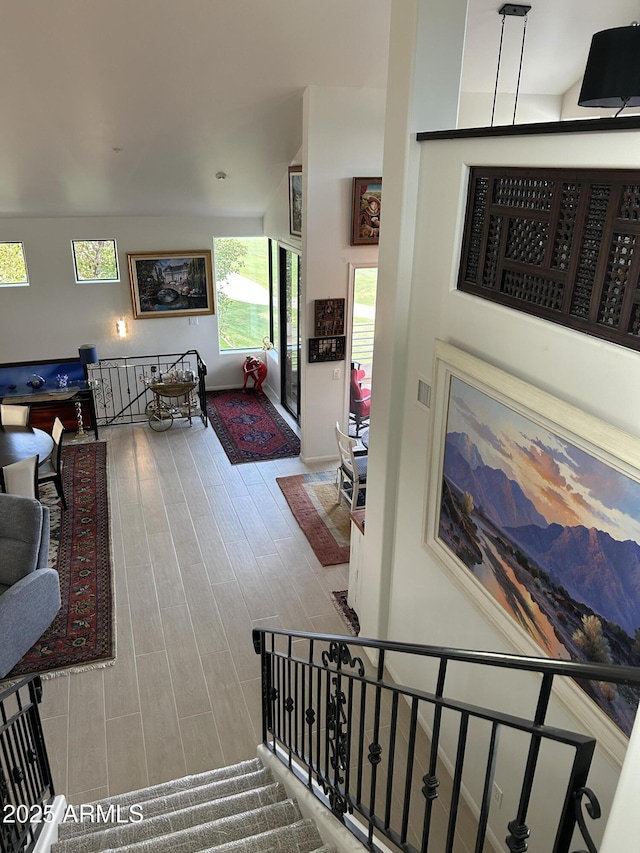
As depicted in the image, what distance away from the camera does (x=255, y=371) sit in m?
11.2

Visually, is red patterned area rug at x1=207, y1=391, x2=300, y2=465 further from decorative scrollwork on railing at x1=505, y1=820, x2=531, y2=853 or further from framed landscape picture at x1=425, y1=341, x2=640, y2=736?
decorative scrollwork on railing at x1=505, y1=820, x2=531, y2=853

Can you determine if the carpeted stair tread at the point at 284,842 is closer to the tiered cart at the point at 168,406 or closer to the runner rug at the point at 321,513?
A: the runner rug at the point at 321,513

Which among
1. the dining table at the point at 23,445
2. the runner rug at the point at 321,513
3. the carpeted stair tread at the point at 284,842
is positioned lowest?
the runner rug at the point at 321,513

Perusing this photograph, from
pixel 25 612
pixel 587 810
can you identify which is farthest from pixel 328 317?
pixel 587 810

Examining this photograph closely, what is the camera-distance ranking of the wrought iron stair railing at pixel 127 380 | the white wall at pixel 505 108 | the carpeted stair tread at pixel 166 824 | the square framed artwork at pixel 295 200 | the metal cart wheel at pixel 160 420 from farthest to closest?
the wrought iron stair railing at pixel 127 380 → the metal cart wheel at pixel 160 420 → the square framed artwork at pixel 295 200 → the white wall at pixel 505 108 → the carpeted stair tread at pixel 166 824

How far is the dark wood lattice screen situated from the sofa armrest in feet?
12.5

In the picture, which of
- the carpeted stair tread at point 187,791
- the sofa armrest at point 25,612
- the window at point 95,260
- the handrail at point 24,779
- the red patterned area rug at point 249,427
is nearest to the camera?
the handrail at point 24,779

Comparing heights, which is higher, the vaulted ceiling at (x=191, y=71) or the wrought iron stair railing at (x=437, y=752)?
the vaulted ceiling at (x=191, y=71)

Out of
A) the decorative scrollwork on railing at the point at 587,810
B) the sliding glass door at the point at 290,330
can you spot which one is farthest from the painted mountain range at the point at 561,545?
the sliding glass door at the point at 290,330

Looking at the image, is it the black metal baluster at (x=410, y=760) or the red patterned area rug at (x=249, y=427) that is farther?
the red patterned area rug at (x=249, y=427)

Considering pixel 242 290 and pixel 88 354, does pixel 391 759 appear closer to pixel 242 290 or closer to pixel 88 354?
pixel 88 354

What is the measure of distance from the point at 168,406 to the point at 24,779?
704 cm

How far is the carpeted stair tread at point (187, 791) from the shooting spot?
3457mm

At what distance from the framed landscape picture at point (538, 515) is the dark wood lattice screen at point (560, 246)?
364mm
